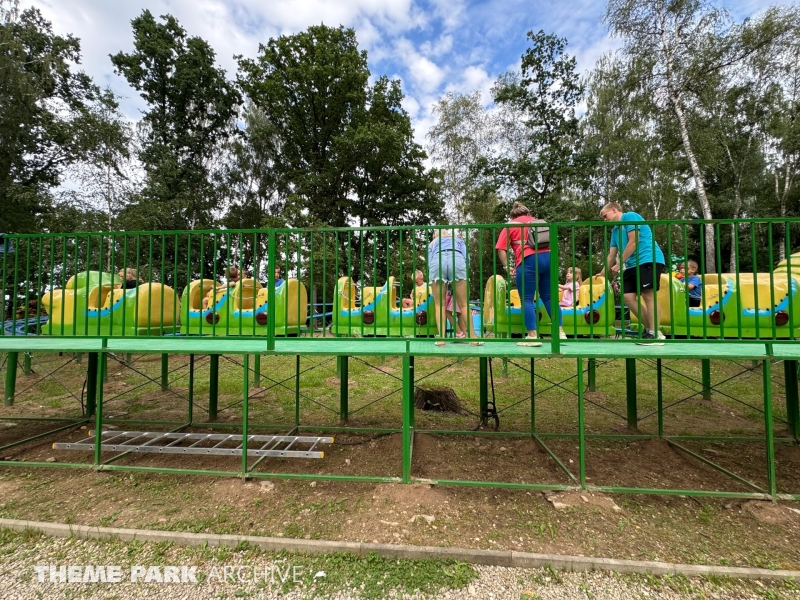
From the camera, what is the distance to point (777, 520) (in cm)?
312

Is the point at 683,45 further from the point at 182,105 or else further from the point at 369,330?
the point at 182,105

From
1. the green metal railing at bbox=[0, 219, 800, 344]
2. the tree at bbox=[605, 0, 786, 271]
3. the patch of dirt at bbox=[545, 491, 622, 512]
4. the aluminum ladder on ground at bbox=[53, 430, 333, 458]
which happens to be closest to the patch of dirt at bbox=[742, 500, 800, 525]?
the patch of dirt at bbox=[545, 491, 622, 512]

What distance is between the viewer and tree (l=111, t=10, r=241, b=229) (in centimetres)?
2366

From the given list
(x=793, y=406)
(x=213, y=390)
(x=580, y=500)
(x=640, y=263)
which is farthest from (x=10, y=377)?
(x=793, y=406)

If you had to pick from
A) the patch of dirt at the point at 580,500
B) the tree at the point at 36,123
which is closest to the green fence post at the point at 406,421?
the patch of dirt at the point at 580,500

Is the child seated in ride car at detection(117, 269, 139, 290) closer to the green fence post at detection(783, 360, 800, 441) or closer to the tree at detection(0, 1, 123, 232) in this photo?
the green fence post at detection(783, 360, 800, 441)

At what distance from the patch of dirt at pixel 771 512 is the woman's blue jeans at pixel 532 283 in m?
2.19

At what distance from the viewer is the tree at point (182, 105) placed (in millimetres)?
23656

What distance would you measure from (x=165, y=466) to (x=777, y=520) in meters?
5.44

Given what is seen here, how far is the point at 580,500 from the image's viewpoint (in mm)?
3438

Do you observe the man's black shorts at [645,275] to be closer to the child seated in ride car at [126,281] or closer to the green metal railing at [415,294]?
the green metal railing at [415,294]

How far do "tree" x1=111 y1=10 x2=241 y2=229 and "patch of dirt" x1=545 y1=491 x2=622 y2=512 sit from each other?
23633mm

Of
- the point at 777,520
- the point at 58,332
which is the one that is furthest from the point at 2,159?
the point at 777,520

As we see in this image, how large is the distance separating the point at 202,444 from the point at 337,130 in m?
24.9
